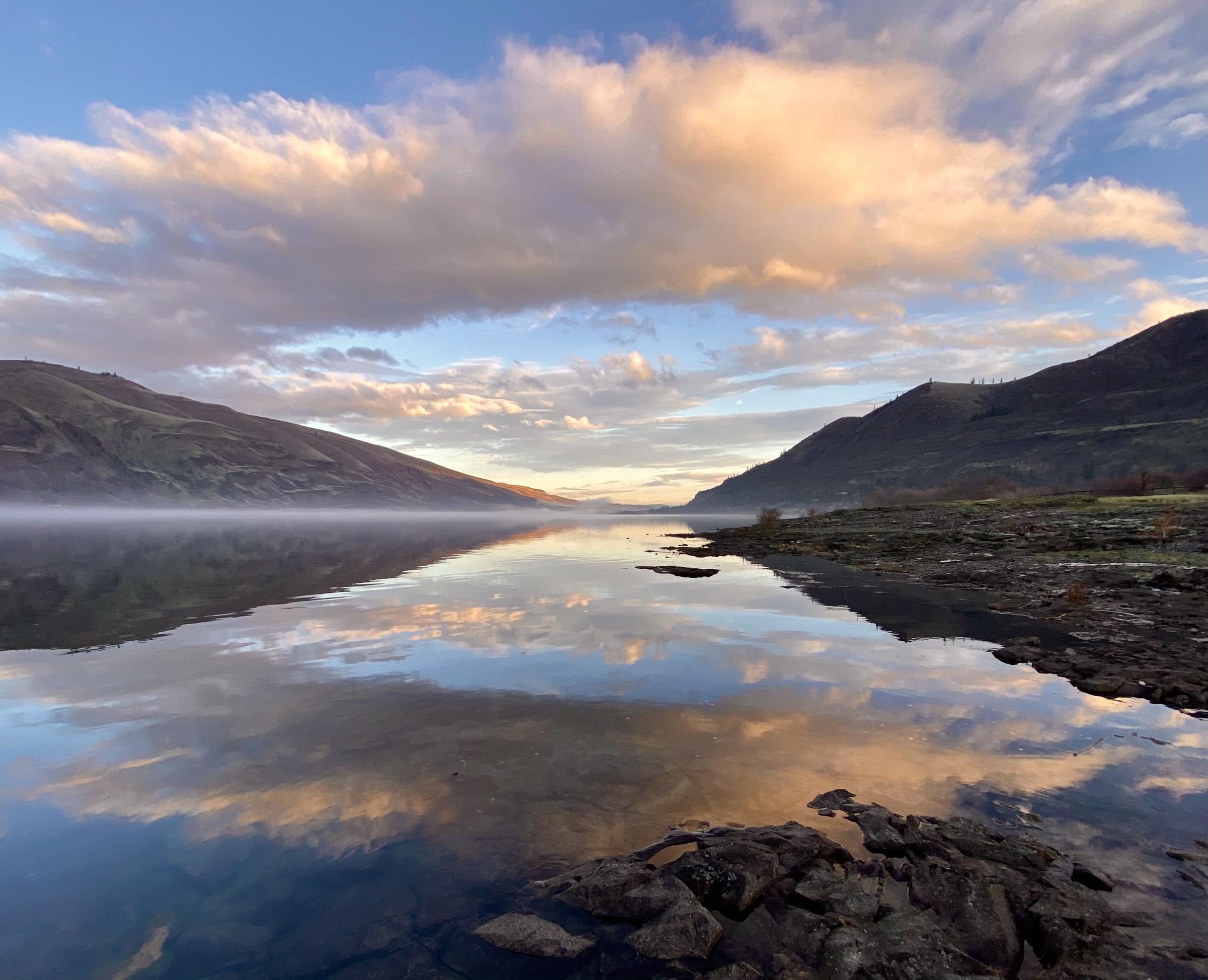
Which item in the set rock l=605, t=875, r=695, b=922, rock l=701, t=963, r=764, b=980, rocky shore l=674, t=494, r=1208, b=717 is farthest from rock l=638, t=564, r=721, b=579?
rock l=701, t=963, r=764, b=980

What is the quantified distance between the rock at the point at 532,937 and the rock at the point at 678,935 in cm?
53

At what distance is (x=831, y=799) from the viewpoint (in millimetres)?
8867

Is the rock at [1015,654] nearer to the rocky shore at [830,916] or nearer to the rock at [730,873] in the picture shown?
the rocky shore at [830,916]

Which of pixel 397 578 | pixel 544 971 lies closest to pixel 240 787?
pixel 544 971

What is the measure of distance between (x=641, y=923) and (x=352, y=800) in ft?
16.6

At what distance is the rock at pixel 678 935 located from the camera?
5715 millimetres

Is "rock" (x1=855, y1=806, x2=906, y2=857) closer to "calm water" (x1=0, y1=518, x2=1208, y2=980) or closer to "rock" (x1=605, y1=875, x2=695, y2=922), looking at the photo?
"calm water" (x1=0, y1=518, x2=1208, y2=980)

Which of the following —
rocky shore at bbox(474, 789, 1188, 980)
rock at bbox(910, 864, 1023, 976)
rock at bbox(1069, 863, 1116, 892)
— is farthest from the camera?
rock at bbox(1069, 863, 1116, 892)

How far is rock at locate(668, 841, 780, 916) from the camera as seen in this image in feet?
20.9

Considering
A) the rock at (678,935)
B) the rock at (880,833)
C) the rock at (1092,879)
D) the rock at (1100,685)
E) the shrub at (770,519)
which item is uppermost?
the shrub at (770,519)

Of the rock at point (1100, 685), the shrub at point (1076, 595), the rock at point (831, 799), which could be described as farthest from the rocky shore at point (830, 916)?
the shrub at point (1076, 595)

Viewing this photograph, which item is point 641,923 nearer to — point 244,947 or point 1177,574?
point 244,947

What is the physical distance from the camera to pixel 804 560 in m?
50.0

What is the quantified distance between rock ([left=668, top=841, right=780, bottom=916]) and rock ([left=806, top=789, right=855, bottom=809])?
6.34 feet
